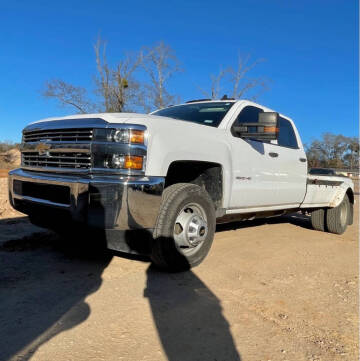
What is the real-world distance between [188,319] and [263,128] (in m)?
2.44

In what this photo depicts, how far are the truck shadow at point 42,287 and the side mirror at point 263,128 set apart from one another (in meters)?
2.12

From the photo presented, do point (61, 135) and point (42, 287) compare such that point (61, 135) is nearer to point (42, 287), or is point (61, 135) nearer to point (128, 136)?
point (128, 136)

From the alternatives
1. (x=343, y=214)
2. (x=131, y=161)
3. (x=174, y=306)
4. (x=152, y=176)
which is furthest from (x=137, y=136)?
(x=343, y=214)

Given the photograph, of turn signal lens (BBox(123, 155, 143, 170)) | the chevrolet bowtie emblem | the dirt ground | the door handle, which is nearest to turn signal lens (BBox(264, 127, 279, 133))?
the door handle

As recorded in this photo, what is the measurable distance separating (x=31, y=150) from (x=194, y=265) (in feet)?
6.78

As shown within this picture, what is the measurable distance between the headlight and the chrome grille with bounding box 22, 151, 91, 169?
280 millimetres

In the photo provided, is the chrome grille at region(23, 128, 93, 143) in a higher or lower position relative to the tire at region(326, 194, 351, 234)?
higher

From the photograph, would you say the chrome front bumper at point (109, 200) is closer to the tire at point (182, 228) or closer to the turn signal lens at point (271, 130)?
the tire at point (182, 228)

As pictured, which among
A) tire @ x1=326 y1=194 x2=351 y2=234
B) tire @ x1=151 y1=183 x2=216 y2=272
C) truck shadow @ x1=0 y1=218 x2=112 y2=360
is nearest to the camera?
truck shadow @ x1=0 y1=218 x2=112 y2=360

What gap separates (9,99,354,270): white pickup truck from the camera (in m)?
2.72

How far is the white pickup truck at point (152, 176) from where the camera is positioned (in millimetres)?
2717

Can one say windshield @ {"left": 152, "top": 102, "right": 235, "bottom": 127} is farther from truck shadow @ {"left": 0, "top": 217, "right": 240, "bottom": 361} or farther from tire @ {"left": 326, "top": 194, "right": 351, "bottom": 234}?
tire @ {"left": 326, "top": 194, "right": 351, "bottom": 234}

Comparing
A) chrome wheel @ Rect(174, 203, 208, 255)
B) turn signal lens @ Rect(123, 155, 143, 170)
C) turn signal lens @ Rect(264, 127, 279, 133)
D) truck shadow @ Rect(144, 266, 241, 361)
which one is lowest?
truck shadow @ Rect(144, 266, 241, 361)

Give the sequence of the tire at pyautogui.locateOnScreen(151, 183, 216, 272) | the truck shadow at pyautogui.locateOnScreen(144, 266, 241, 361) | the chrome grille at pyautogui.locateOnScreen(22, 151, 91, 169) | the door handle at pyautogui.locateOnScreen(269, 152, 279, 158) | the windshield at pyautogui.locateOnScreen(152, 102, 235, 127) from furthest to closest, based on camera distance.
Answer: the door handle at pyautogui.locateOnScreen(269, 152, 279, 158), the windshield at pyautogui.locateOnScreen(152, 102, 235, 127), the tire at pyautogui.locateOnScreen(151, 183, 216, 272), the chrome grille at pyautogui.locateOnScreen(22, 151, 91, 169), the truck shadow at pyautogui.locateOnScreen(144, 266, 241, 361)
